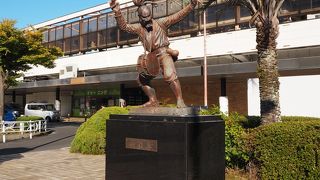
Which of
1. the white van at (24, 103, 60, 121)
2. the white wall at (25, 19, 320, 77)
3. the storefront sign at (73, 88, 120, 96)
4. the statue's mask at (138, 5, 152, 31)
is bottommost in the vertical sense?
the white van at (24, 103, 60, 121)

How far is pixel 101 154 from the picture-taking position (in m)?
15.0

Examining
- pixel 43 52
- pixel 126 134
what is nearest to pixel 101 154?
pixel 126 134

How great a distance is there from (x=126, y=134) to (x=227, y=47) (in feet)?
78.9

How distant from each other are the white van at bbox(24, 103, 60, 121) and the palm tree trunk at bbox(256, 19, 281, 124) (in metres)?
31.1

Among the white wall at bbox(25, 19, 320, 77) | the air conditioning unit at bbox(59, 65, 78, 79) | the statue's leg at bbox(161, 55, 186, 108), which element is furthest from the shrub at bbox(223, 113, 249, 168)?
the air conditioning unit at bbox(59, 65, 78, 79)

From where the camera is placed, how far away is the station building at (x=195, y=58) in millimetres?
23734

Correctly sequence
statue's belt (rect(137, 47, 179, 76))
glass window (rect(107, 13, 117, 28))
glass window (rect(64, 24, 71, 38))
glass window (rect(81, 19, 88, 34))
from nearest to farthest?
statue's belt (rect(137, 47, 179, 76)) → glass window (rect(107, 13, 117, 28)) → glass window (rect(81, 19, 88, 34)) → glass window (rect(64, 24, 71, 38))

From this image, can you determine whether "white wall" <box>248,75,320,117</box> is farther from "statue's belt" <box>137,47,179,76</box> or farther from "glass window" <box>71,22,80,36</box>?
"glass window" <box>71,22,80,36</box>

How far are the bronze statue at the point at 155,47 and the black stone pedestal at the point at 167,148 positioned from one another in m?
0.78

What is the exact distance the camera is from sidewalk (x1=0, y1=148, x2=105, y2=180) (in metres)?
10.3

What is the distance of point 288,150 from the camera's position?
8.50m

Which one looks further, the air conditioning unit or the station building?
the air conditioning unit

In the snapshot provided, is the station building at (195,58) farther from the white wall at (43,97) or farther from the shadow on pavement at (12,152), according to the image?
the shadow on pavement at (12,152)

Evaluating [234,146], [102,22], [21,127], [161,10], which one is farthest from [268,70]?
[102,22]
